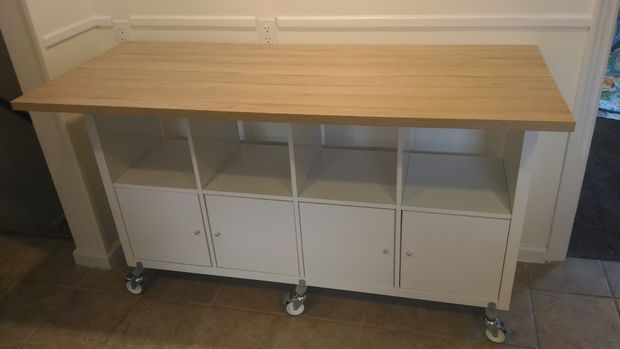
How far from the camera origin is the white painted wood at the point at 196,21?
6.31ft

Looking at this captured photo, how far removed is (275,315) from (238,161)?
1.90 feet

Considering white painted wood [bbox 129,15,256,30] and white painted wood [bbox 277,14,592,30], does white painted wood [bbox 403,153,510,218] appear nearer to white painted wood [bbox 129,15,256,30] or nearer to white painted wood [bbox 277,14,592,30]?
white painted wood [bbox 277,14,592,30]

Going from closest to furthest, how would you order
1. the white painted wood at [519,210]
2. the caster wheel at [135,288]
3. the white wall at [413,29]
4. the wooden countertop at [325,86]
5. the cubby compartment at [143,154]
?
the wooden countertop at [325,86] < the white painted wood at [519,210] < the white wall at [413,29] < the cubby compartment at [143,154] < the caster wheel at [135,288]

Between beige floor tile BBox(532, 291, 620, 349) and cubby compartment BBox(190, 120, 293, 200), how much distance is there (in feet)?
3.25

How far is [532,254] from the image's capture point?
2119 mm

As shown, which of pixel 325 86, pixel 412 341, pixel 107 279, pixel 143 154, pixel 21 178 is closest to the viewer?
pixel 325 86

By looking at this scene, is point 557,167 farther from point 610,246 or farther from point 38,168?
point 38,168

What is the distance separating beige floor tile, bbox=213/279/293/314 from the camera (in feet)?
6.53

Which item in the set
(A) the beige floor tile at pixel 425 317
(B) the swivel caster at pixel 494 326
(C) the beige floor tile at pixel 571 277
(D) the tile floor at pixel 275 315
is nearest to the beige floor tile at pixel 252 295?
(D) the tile floor at pixel 275 315

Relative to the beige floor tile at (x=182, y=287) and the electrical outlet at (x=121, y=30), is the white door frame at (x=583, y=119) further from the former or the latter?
the electrical outlet at (x=121, y=30)

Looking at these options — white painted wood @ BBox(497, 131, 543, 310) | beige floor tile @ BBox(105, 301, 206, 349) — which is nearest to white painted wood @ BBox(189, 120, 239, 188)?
beige floor tile @ BBox(105, 301, 206, 349)

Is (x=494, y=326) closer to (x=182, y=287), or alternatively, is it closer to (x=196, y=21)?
(x=182, y=287)

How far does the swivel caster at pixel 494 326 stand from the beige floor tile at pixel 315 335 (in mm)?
434

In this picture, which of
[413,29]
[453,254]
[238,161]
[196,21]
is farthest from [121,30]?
[453,254]
